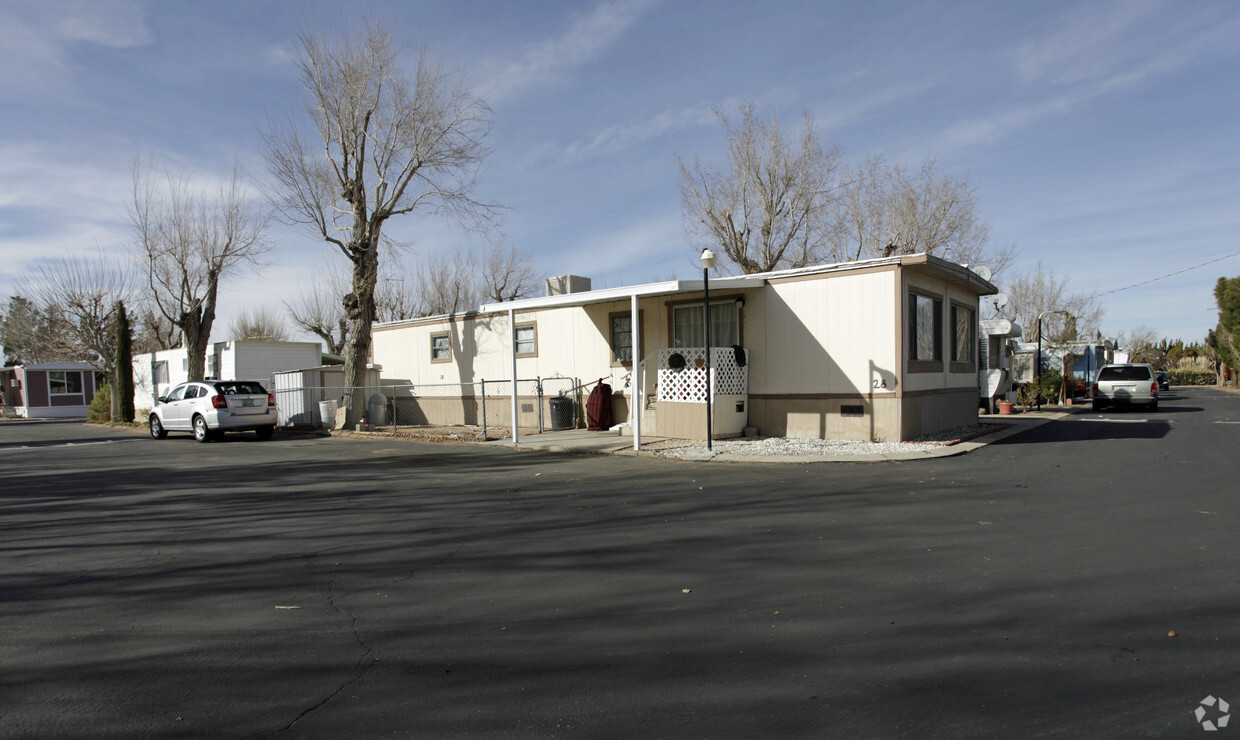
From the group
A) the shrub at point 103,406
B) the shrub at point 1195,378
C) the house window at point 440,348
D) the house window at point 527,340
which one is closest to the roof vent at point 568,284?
the house window at point 527,340

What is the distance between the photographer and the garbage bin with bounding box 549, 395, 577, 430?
17344mm

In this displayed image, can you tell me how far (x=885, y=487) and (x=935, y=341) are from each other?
25.1 ft

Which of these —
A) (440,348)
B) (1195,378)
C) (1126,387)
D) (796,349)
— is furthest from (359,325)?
(1195,378)

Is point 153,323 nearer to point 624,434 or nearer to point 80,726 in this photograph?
point 624,434

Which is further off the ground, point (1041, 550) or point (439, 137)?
point (439, 137)

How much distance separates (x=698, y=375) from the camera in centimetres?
1412

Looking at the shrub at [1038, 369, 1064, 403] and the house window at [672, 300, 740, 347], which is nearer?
the house window at [672, 300, 740, 347]

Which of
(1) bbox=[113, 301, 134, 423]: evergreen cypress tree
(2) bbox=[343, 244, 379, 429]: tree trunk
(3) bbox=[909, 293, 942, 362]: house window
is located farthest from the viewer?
(1) bbox=[113, 301, 134, 423]: evergreen cypress tree

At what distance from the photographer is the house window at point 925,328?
1381 centimetres

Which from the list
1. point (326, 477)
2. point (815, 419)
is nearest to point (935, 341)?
point (815, 419)

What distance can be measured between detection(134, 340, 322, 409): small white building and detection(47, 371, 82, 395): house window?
43.7 feet

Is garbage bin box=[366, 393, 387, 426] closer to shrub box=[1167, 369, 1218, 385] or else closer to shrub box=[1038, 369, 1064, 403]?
shrub box=[1038, 369, 1064, 403]

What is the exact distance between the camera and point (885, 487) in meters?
8.68

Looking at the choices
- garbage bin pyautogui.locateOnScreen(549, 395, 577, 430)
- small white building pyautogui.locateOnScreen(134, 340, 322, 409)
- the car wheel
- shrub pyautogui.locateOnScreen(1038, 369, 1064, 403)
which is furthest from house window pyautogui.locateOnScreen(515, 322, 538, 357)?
shrub pyautogui.locateOnScreen(1038, 369, 1064, 403)
